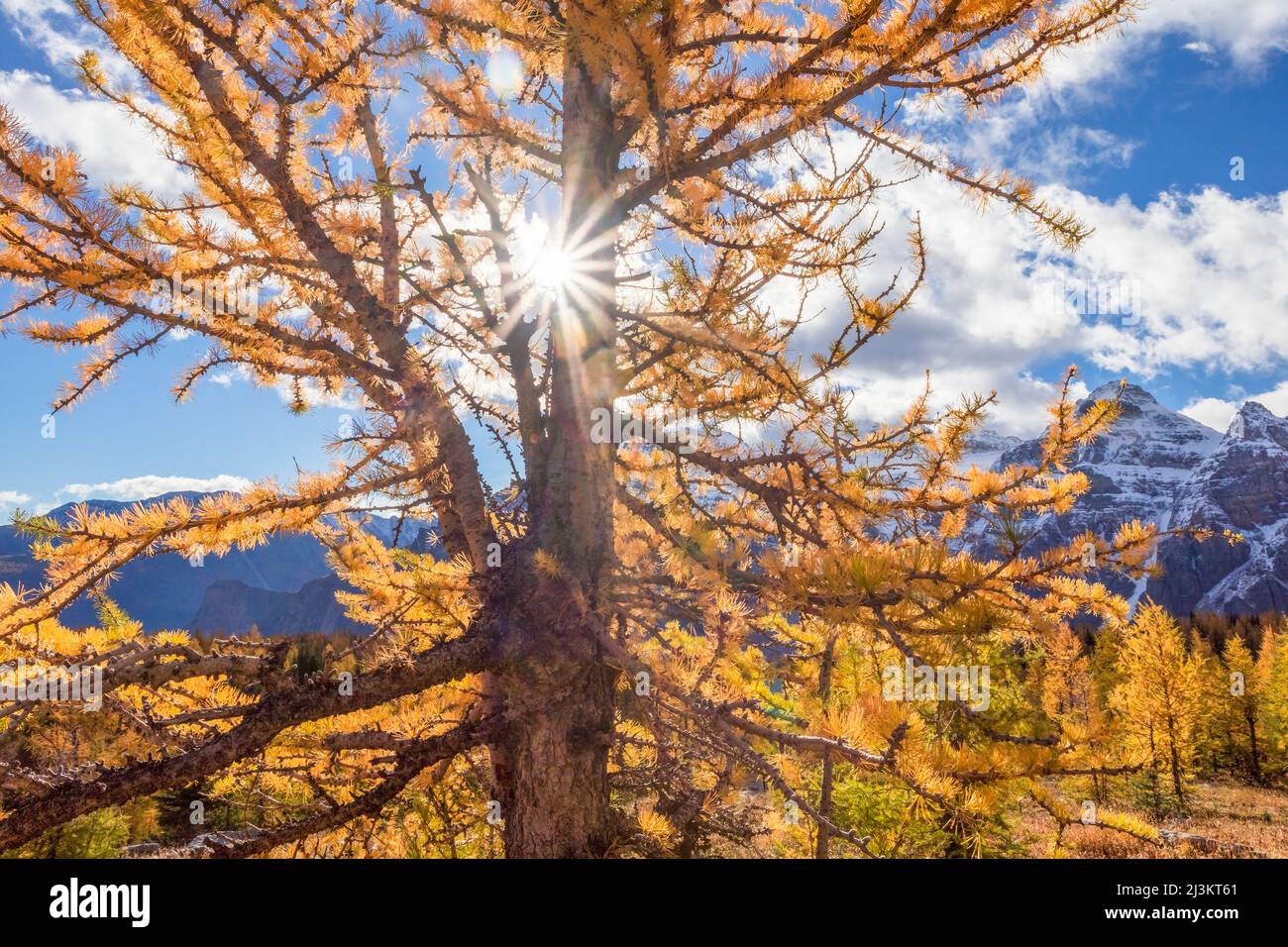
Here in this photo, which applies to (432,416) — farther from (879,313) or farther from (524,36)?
(879,313)

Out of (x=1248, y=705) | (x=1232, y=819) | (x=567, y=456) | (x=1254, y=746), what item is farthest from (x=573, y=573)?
(x=1254, y=746)

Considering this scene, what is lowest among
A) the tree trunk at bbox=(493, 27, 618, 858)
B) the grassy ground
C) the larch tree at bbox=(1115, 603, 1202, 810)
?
the grassy ground

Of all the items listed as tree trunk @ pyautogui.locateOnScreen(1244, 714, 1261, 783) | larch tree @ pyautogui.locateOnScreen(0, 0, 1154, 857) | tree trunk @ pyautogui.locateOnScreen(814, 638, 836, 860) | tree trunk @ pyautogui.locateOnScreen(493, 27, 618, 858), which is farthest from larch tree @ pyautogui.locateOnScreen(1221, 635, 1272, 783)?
tree trunk @ pyautogui.locateOnScreen(493, 27, 618, 858)

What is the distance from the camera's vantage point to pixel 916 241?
3033 millimetres

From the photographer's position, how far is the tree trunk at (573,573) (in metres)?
3.01

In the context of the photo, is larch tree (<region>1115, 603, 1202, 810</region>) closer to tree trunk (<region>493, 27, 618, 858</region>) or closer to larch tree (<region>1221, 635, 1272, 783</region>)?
larch tree (<region>1221, 635, 1272, 783</region>)

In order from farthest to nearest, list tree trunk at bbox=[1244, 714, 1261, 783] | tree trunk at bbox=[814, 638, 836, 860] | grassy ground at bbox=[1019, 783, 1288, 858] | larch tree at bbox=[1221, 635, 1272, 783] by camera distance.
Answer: tree trunk at bbox=[1244, 714, 1261, 783] → larch tree at bbox=[1221, 635, 1272, 783] → grassy ground at bbox=[1019, 783, 1288, 858] → tree trunk at bbox=[814, 638, 836, 860]

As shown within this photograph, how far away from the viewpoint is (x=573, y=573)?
10.4ft

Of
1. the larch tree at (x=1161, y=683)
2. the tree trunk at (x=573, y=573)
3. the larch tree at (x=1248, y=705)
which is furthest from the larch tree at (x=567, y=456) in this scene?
the larch tree at (x=1248, y=705)

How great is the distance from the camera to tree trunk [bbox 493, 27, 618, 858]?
9.89ft

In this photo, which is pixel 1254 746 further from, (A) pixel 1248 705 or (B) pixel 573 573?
(B) pixel 573 573

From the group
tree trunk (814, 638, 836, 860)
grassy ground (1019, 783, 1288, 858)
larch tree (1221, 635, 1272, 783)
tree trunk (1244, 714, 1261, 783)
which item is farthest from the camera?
tree trunk (1244, 714, 1261, 783)
